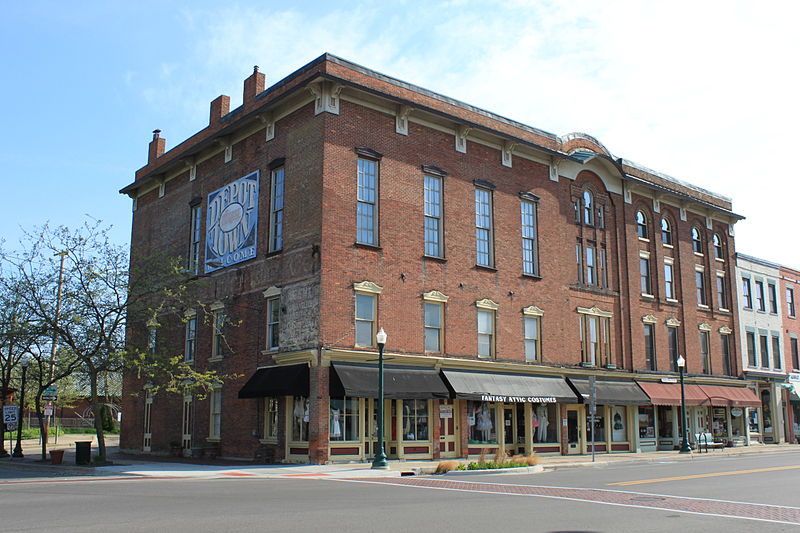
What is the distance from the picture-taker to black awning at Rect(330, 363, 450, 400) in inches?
1005

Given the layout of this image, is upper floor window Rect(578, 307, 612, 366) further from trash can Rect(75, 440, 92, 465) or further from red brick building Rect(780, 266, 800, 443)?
trash can Rect(75, 440, 92, 465)

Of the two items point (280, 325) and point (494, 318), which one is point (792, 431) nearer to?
point (494, 318)

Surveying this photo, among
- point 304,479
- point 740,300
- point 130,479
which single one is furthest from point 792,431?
point 130,479

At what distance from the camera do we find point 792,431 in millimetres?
48250

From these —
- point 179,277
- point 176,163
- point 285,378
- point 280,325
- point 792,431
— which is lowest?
point 792,431

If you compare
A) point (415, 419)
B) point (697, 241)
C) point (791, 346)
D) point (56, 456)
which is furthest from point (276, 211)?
point (791, 346)

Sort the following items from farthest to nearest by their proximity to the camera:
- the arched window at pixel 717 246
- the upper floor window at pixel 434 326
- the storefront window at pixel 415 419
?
the arched window at pixel 717 246 → the upper floor window at pixel 434 326 → the storefront window at pixel 415 419

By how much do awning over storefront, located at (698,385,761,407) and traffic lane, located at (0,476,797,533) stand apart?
29.0 m

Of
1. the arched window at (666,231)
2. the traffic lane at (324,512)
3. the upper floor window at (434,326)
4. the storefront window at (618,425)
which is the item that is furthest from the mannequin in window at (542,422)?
the traffic lane at (324,512)

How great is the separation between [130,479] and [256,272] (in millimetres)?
11035

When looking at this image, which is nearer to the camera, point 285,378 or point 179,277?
point 285,378

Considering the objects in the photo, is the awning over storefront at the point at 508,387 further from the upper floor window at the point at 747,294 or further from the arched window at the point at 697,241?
the upper floor window at the point at 747,294

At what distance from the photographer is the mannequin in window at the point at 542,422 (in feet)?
108

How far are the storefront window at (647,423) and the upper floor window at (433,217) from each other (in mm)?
15128
